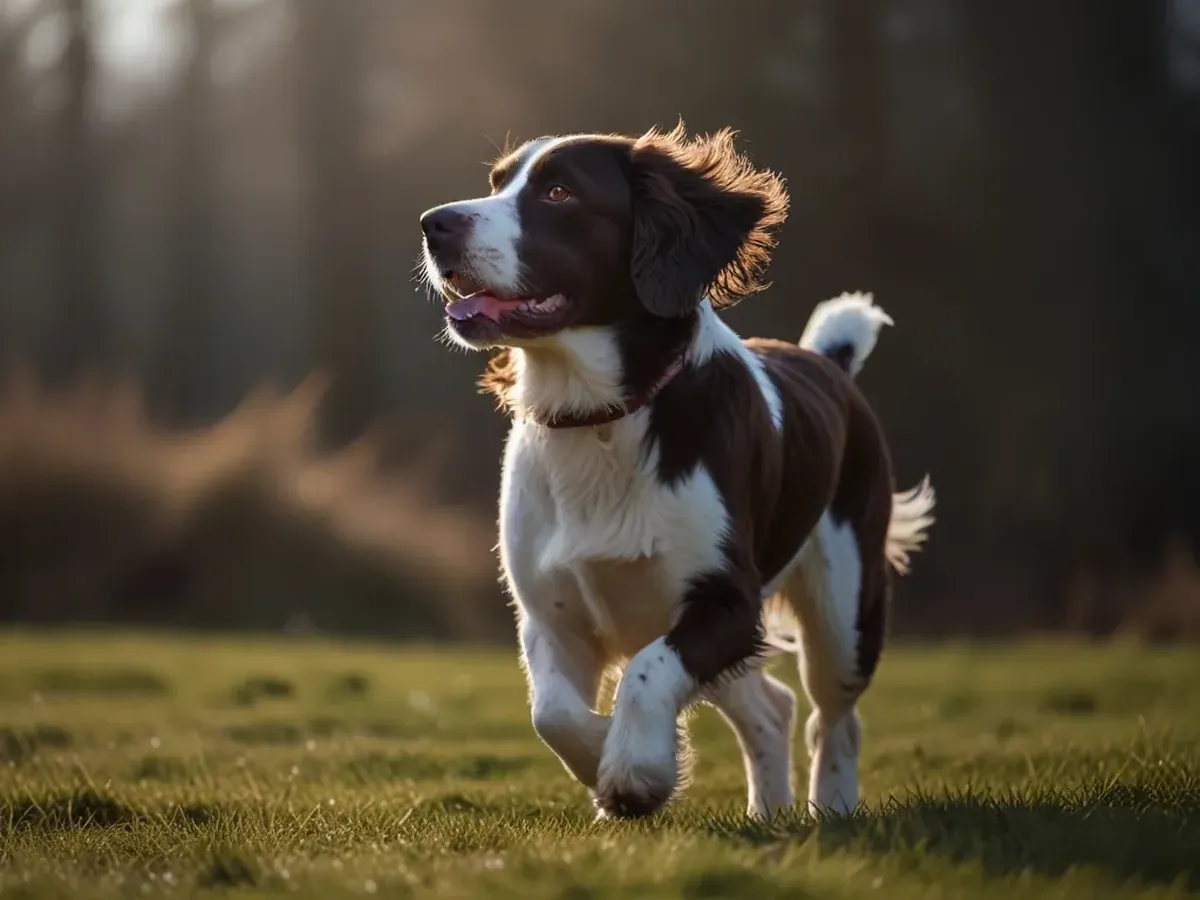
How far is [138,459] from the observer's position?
608 inches

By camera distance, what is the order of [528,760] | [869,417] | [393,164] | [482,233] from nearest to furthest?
1. [482,233]
2. [869,417]
3. [528,760]
4. [393,164]

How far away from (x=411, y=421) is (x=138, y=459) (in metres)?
5.26

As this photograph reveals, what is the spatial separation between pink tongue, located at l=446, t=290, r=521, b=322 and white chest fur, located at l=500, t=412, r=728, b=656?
39cm

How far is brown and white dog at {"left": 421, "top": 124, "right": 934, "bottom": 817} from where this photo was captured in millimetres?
4191

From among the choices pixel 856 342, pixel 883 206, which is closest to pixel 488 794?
pixel 856 342

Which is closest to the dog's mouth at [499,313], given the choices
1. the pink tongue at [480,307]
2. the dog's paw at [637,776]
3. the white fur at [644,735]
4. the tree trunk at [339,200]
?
the pink tongue at [480,307]

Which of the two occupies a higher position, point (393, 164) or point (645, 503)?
point (393, 164)

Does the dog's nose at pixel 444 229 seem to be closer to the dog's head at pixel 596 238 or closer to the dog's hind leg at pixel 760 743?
the dog's head at pixel 596 238

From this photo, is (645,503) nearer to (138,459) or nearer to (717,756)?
(717,756)

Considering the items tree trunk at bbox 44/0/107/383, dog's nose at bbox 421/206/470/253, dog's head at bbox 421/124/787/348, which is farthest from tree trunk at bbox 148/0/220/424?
dog's nose at bbox 421/206/470/253

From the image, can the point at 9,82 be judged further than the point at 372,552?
Yes

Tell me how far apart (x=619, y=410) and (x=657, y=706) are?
85 cm

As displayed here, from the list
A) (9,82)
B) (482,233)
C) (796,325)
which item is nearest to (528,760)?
(482,233)

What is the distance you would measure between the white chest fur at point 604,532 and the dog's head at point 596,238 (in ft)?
1.13
